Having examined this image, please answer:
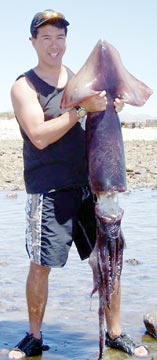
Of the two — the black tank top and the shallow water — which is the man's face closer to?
the black tank top

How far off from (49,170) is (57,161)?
0.27ft

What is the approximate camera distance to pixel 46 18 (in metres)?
4.96

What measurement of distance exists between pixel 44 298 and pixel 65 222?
1.92ft

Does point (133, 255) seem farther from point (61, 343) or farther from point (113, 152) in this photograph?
point (113, 152)

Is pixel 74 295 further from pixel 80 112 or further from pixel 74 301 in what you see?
pixel 80 112

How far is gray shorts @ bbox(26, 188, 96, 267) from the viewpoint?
16.9 feet

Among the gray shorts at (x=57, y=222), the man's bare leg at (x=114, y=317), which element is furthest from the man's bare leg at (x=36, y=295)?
the man's bare leg at (x=114, y=317)

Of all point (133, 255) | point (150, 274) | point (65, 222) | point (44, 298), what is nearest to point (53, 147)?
point (65, 222)

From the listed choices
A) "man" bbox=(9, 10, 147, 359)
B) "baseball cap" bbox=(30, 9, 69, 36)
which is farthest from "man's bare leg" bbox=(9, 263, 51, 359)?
"baseball cap" bbox=(30, 9, 69, 36)

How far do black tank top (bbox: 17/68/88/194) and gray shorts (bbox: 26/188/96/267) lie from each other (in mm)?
70

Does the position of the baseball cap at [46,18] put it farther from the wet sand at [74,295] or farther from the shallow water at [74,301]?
the shallow water at [74,301]

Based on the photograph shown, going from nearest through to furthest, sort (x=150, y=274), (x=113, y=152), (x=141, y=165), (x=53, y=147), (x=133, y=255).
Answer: (x=113, y=152) < (x=53, y=147) < (x=150, y=274) < (x=133, y=255) < (x=141, y=165)

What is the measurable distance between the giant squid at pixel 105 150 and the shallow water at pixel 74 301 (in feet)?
2.86

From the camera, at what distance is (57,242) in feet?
16.9
